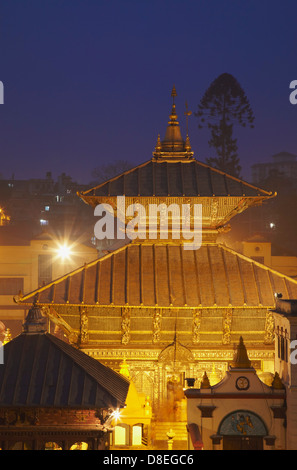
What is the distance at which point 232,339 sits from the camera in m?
23.2

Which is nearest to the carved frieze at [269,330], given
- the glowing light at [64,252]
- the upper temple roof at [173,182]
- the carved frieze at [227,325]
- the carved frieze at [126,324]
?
the carved frieze at [227,325]

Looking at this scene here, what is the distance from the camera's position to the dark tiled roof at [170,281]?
22.8 m

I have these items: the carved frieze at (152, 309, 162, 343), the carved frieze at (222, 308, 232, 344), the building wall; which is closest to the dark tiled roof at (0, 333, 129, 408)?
the carved frieze at (152, 309, 162, 343)

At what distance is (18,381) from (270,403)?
610cm

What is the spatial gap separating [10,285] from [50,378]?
4378cm

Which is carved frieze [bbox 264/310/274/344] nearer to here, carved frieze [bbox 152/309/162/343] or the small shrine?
carved frieze [bbox 152/309/162/343]

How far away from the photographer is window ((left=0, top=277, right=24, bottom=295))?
198 ft

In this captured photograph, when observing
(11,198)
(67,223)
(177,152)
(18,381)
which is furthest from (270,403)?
(11,198)

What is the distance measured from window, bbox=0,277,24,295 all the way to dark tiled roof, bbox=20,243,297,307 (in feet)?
123

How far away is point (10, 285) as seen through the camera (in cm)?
6066

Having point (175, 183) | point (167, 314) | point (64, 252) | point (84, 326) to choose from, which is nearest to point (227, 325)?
point (167, 314)

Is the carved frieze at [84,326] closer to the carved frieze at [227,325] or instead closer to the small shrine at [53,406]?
the carved frieze at [227,325]

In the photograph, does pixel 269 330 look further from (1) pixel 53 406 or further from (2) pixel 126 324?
(1) pixel 53 406
